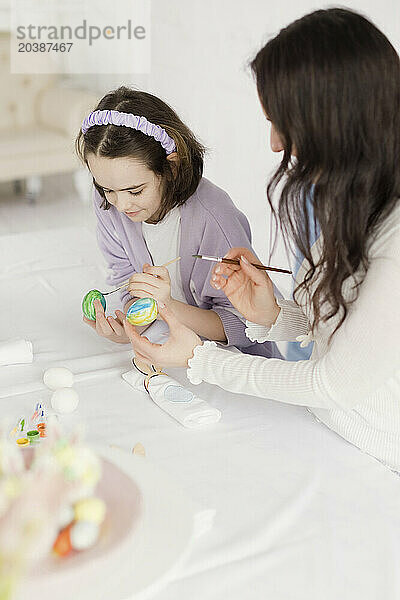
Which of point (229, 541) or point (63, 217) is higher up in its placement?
point (229, 541)

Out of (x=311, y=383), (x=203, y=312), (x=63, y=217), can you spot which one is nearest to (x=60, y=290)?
(x=203, y=312)

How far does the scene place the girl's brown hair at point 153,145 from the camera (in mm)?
1593

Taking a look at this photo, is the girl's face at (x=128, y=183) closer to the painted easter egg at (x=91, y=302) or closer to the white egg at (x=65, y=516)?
the painted easter egg at (x=91, y=302)

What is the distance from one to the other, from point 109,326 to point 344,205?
71cm

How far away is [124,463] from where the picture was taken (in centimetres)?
106

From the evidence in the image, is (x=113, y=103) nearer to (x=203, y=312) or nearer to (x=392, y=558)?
(x=203, y=312)

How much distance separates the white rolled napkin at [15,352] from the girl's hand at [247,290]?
0.43 m

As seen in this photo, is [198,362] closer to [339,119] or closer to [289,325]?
[289,325]

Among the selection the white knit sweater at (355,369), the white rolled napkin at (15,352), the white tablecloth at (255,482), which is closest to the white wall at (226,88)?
the white tablecloth at (255,482)

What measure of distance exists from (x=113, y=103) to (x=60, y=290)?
60cm

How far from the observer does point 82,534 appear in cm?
84

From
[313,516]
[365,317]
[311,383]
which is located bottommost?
[313,516]

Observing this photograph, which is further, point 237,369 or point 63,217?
point 63,217

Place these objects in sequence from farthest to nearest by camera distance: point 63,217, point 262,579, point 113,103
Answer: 1. point 63,217
2. point 113,103
3. point 262,579
